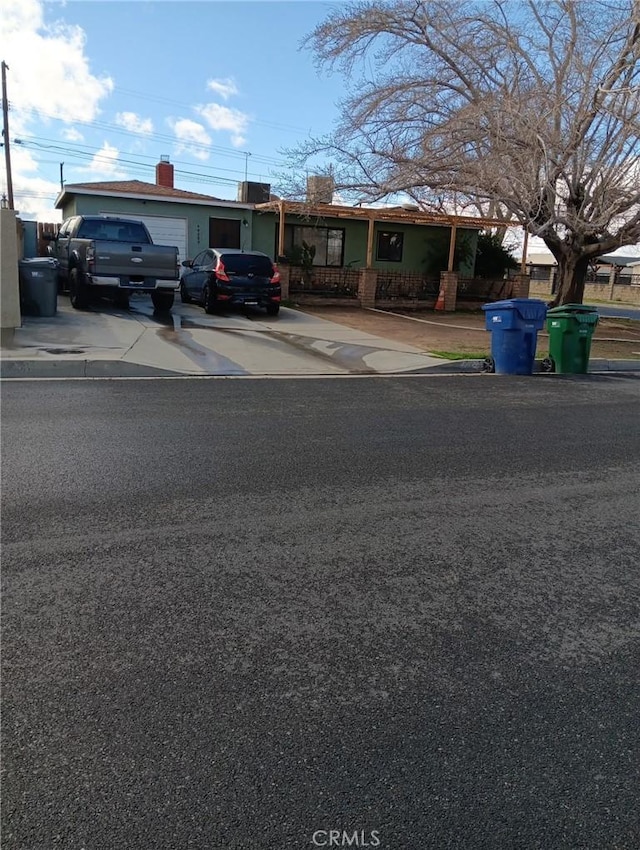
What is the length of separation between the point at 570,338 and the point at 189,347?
22.9 ft

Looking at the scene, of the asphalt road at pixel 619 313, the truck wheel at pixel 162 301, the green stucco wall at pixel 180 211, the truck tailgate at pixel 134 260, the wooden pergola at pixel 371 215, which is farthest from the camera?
the asphalt road at pixel 619 313

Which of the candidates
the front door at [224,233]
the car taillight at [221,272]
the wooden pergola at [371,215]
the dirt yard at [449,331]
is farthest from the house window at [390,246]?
the car taillight at [221,272]

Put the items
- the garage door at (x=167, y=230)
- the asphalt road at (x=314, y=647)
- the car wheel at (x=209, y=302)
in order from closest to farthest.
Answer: the asphalt road at (x=314, y=647) < the car wheel at (x=209, y=302) < the garage door at (x=167, y=230)

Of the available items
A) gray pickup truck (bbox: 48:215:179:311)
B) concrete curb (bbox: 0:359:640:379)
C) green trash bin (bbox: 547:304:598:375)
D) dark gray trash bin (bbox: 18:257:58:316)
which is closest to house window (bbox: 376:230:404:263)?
gray pickup truck (bbox: 48:215:179:311)

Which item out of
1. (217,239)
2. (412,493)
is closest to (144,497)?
(412,493)

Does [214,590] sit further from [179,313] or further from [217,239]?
[217,239]

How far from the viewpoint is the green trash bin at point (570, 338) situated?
40.0ft

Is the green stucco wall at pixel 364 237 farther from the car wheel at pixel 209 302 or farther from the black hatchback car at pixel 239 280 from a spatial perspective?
the car wheel at pixel 209 302

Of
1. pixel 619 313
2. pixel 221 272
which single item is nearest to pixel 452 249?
pixel 221 272

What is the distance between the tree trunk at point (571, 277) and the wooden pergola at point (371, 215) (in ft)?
6.08

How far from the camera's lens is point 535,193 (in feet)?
59.0

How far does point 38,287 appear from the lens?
14.7m

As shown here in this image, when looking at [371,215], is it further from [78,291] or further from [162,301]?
[78,291]

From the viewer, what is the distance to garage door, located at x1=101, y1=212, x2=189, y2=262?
23.9 meters
